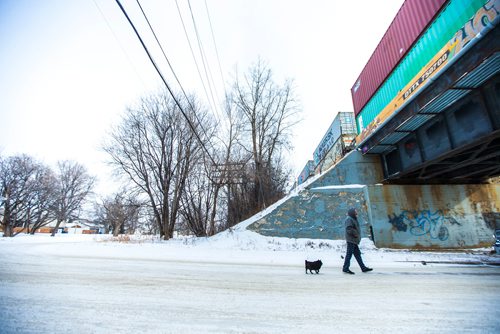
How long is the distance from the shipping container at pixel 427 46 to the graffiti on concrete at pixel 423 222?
20.7ft

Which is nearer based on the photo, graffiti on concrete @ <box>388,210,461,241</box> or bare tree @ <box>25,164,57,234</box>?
graffiti on concrete @ <box>388,210,461,241</box>

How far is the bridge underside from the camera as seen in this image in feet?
22.1

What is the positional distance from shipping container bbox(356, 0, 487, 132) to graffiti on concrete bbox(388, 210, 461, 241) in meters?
6.31

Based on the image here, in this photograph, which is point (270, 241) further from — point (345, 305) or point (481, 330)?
point (481, 330)

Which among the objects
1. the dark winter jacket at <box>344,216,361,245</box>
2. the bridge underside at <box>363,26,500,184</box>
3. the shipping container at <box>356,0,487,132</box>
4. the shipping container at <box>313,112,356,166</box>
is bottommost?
the dark winter jacket at <box>344,216,361,245</box>

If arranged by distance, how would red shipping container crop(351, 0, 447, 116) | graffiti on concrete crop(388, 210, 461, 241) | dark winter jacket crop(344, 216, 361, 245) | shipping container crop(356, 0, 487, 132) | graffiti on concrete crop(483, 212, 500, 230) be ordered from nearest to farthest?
dark winter jacket crop(344, 216, 361, 245) → shipping container crop(356, 0, 487, 132) → red shipping container crop(351, 0, 447, 116) → graffiti on concrete crop(388, 210, 461, 241) → graffiti on concrete crop(483, 212, 500, 230)

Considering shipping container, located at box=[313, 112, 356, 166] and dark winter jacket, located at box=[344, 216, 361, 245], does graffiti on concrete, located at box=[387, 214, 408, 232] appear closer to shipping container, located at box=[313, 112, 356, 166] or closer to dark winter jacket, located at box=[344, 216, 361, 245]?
dark winter jacket, located at box=[344, 216, 361, 245]

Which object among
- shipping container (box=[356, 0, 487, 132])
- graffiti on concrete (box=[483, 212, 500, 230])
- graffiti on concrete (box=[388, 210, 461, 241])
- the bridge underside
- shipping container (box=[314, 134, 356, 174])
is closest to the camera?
the bridge underside

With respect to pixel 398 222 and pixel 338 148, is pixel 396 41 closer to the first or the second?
pixel 398 222

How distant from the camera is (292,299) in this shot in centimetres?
312

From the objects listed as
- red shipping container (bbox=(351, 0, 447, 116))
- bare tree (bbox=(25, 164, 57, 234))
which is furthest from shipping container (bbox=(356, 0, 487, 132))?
bare tree (bbox=(25, 164, 57, 234))

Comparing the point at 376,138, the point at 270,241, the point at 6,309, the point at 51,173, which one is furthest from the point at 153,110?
the point at 51,173

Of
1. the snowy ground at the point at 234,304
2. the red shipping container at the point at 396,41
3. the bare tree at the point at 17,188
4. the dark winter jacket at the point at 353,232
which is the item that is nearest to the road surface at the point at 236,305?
the snowy ground at the point at 234,304

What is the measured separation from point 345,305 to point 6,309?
4000 mm
